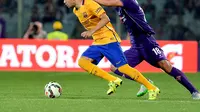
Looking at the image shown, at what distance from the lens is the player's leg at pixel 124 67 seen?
1305 cm

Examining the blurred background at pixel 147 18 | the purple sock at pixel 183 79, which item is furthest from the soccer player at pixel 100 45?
the blurred background at pixel 147 18

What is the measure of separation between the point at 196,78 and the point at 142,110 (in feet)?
32.9

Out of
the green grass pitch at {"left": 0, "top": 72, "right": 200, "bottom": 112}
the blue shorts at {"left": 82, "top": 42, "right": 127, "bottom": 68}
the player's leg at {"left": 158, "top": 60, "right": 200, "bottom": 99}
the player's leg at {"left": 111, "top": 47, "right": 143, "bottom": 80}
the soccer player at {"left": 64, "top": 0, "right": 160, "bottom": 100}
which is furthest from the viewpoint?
the player's leg at {"left": 111, "top": 47, "right": 143, "bottom": 80}

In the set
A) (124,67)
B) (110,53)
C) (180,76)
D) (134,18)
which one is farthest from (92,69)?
(180,76)

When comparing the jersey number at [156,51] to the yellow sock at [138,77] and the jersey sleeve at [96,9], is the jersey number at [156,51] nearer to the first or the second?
the yellow sock at [138,77]

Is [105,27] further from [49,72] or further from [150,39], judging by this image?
[49,72]

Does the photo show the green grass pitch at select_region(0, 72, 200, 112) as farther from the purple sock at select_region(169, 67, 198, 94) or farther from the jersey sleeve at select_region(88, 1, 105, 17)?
the jersey sleeve at select_region(88, 1, 105, 17)

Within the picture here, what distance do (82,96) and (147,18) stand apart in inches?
473

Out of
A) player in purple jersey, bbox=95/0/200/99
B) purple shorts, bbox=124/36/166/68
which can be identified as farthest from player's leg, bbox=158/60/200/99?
purple shorts, bbox=124/36/166/68

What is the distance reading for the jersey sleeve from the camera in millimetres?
13156

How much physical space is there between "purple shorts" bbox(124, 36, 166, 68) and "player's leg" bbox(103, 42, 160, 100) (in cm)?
41

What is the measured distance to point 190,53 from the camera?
22.9 meters

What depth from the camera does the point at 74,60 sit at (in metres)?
22.8

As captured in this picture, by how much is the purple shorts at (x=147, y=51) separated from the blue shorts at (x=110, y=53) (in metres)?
0.38
